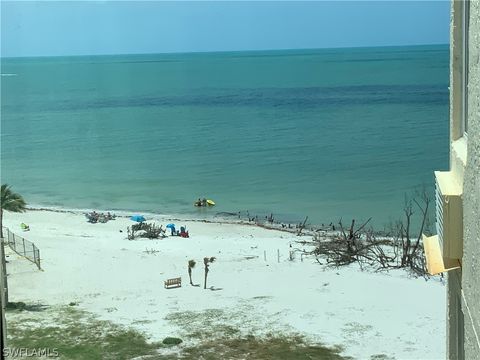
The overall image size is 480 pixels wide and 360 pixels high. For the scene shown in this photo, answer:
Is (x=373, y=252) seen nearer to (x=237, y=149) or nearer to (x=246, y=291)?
(x=246, y=291)

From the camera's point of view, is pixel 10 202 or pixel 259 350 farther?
pixel 10 202

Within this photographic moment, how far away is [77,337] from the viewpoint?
1273 centimetres

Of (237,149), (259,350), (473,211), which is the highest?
(237,149)

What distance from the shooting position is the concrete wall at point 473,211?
3361 mm

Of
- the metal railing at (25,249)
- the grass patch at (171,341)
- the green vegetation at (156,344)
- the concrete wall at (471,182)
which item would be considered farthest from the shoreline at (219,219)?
the concrete wall at (471,182)

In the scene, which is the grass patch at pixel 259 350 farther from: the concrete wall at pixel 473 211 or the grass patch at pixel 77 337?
the concrete wall at pixel 473 211

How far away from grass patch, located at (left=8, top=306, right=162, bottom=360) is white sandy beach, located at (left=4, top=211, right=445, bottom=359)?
0.46m

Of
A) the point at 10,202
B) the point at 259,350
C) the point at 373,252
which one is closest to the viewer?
the point at 259,350

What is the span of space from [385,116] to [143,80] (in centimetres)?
7879

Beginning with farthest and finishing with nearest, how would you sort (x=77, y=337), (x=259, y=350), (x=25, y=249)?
(x=25, y=249)
(x=77, y=337)
(x=259, y=350)

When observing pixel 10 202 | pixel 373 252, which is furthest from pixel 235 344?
pixel 10 202

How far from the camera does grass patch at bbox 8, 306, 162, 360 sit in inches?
465

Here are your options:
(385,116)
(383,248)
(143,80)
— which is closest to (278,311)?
(383,248)

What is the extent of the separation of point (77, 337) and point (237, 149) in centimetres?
3496
